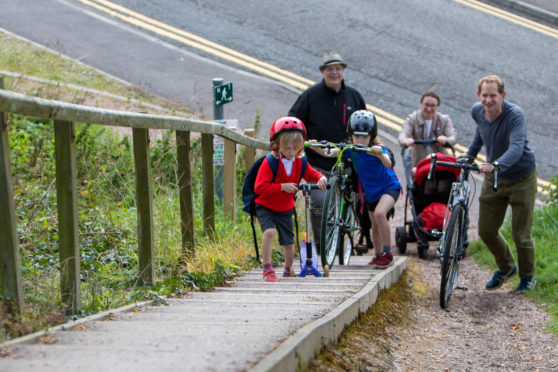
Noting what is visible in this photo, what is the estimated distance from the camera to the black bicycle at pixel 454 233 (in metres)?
7.32

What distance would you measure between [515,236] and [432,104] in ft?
8.08

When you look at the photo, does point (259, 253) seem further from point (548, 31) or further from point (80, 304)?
point (548, 31)

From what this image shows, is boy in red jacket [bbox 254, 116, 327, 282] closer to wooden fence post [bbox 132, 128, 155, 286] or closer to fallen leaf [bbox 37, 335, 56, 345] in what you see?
wooden fence post [bbox 132, 128, 155, 286]

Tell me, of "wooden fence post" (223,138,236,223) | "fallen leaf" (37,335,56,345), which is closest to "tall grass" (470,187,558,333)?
"wooden fence post" (223,138,236,223)

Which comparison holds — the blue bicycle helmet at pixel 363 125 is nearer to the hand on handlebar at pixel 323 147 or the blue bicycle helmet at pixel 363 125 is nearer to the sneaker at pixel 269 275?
the hand on handlebar at pixel 323 147

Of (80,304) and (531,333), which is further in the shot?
Result: (531,333)

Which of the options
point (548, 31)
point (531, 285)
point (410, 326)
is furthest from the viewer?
point (548, 31)

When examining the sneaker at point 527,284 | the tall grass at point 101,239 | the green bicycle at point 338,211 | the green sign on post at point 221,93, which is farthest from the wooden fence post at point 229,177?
the sneaker at point 527,284

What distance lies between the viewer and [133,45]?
1745 centimetres

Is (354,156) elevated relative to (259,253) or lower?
elevated

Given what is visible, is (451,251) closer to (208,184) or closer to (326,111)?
(208,184)

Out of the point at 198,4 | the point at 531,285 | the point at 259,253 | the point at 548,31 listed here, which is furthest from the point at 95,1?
the point at 531,285

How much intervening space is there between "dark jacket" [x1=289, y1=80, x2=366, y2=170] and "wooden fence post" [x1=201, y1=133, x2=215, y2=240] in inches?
73.2

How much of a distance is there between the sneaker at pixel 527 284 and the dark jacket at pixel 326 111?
7.69 ft
